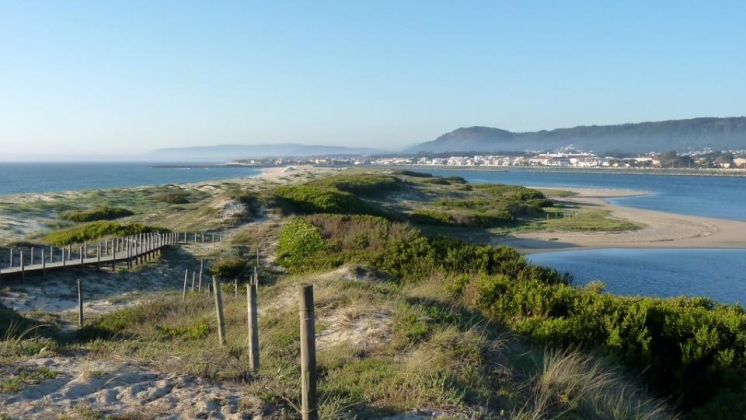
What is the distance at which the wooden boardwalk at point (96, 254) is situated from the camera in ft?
67.3

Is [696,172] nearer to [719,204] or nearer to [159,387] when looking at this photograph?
[719,204]

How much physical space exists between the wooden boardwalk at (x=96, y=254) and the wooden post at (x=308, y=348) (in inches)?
687

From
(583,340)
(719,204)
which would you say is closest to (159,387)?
(583,340)

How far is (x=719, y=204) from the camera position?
75.0 m

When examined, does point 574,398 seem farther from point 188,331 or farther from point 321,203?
point 321,203

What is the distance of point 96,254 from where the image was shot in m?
25.4

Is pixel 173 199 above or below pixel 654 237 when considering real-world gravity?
above

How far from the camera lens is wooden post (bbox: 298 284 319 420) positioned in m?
5.20

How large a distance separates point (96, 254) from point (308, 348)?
22.9m

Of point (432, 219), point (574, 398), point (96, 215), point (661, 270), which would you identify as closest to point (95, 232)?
point (96, 215)

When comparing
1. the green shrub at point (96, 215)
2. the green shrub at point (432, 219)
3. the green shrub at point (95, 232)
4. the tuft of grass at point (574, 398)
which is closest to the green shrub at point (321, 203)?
the green shrub at point (432, 219)

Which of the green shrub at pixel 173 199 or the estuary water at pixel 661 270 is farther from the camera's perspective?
the green shrub at pixel 173 199

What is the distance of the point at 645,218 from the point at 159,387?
55.9 metres

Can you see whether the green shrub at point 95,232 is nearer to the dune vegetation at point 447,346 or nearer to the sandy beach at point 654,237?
the dune vegetation at point 447,346
